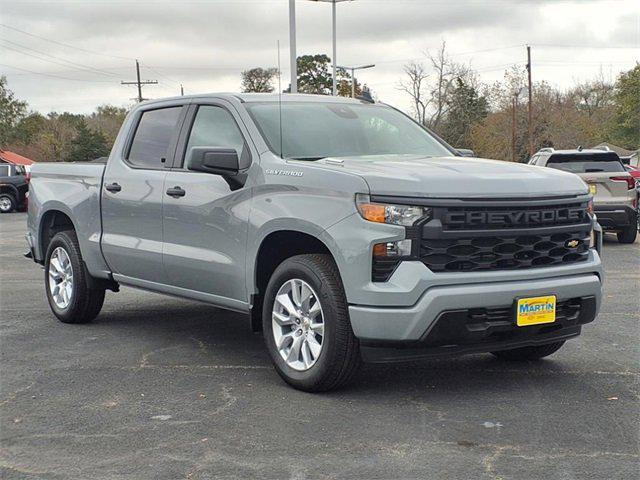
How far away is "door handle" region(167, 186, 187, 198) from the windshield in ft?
2.53

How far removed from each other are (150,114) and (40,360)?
2.22m

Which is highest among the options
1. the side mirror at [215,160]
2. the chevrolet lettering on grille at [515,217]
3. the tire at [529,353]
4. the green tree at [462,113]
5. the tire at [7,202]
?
the green tree at [462,113]

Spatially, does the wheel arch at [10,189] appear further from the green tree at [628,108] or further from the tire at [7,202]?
the green tree at [628,108]

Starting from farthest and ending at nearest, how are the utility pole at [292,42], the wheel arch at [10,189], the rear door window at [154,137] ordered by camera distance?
the wheel arch at [10,189], the utility pole at [292,42], the rear door window at [154,137]

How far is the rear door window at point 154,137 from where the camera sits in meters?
6.71

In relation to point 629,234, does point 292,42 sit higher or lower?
higher

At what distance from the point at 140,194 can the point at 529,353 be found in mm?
3197

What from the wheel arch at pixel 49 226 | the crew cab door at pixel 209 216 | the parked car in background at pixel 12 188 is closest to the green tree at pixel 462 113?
the parked car in background at pixel 12 188

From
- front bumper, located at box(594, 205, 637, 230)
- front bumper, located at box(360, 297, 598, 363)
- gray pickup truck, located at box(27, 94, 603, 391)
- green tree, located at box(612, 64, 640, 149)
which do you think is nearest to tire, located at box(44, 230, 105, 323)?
gray pickup truck, located at box(27, 94, 603, 391)

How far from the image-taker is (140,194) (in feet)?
21.9

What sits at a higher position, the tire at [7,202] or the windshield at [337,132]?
the windshield at [337,132]

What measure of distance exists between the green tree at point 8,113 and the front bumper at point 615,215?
6747 centimetres

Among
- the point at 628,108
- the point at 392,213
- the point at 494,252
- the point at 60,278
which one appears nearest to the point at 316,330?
the point at 392,213

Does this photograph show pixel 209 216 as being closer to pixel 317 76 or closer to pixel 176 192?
pixel 176 192
